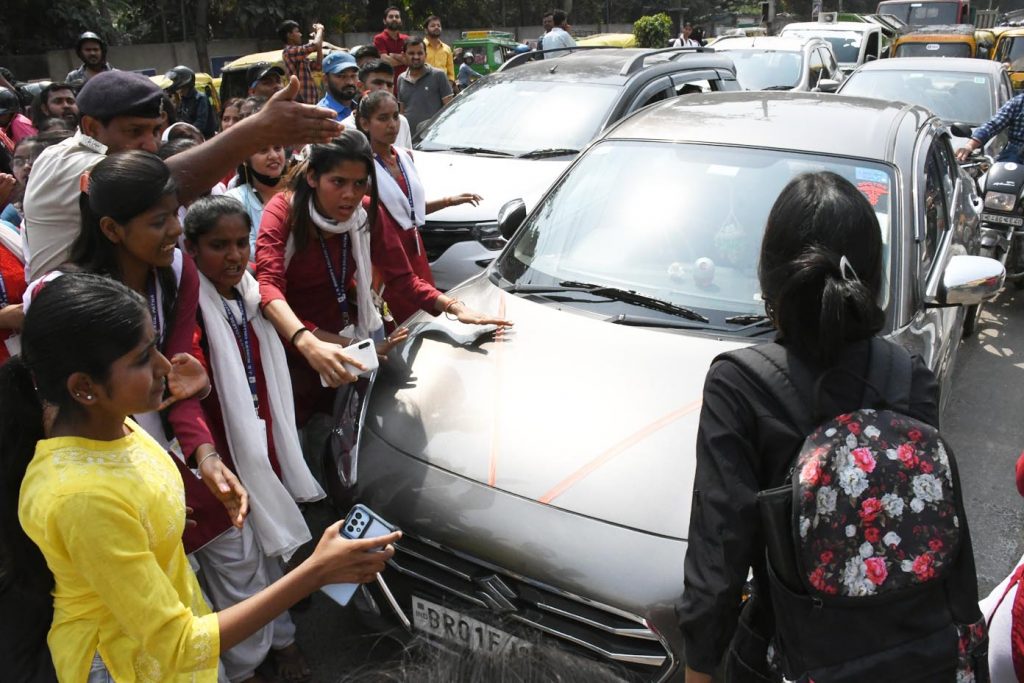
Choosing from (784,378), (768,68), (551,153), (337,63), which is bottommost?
(784,378)

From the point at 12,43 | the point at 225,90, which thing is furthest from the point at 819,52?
the point at 12,43

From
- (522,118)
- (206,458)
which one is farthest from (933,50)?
(206,458)

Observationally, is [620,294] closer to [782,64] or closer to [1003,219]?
[1003,219]

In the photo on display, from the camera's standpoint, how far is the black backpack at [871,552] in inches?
56.7

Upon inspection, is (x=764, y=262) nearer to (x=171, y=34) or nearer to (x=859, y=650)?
(x=859, y=650)

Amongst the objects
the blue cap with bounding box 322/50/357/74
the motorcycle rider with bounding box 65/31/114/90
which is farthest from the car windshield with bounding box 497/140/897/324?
the motorcycle rider with bounding box 65/31/114/90

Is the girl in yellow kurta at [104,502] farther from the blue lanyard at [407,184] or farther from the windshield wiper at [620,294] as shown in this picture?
the blue lanyard at [407,184]

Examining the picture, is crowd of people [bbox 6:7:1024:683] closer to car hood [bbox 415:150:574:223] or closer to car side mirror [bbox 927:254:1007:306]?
car side mirror [bbox 927:254:1007:306]

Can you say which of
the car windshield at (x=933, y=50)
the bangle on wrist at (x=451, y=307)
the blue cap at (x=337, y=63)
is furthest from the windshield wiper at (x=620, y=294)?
the car windshield at (x=933, y=50)

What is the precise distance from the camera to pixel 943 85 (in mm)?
8602

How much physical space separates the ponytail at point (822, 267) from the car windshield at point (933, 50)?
44.9 ft

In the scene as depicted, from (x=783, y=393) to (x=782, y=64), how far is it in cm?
1053

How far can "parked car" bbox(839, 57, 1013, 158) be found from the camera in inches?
327

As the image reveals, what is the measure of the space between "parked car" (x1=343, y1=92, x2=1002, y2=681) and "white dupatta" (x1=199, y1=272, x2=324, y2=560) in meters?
0.27
